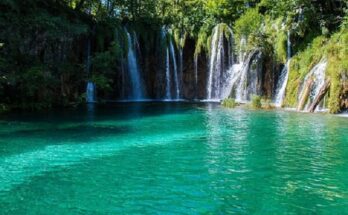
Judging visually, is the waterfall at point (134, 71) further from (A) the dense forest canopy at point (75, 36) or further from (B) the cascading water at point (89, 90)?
(B) the cascading water at point (89, 90)

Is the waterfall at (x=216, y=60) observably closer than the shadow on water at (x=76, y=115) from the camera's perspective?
No

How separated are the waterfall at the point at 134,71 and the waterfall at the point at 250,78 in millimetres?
8566

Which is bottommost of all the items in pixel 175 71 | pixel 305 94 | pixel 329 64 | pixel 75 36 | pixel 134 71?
pixel 305 94

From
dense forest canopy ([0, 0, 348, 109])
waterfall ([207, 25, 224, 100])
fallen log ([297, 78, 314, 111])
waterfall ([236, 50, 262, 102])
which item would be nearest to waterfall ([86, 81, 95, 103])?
dense forest canopy ([0, 0, 348, 109])

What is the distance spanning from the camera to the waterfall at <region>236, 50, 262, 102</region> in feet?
108

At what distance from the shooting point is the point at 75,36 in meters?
31.9

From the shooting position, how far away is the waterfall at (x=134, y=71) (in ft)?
122

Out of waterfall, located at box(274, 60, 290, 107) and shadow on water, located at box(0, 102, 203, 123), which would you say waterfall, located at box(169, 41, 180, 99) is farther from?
shadow on water, located at box(0, 102, 203, 123)

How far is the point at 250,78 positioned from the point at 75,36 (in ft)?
40.9

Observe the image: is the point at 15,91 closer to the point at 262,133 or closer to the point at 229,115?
the point at 229,115

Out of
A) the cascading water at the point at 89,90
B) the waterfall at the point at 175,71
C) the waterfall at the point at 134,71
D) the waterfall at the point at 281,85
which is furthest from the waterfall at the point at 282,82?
the cascading water at the point at 89,90

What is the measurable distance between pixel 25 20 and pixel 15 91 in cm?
407

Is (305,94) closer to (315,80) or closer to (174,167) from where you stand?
(315,80)

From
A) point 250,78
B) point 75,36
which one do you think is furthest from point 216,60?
point 75,36
